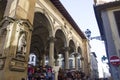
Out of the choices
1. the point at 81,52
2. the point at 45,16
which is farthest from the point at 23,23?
the point at 81,52

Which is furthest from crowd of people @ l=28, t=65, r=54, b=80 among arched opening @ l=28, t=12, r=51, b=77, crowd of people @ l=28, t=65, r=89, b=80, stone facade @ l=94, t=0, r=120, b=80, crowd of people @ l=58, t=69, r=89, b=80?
stone facade @ l=94, t=0, r=120, b=80

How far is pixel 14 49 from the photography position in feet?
26.8

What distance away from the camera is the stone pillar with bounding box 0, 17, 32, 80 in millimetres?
7703

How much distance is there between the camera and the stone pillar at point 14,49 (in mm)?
7703

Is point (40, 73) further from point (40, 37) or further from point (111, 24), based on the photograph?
point (40, 37)

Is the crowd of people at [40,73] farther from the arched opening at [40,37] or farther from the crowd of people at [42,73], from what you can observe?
the arched opening at [40,37]

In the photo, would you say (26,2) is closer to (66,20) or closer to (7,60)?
(7,60)

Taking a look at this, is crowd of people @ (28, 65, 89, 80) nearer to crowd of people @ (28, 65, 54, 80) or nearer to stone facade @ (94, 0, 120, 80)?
crowd of people @ (28, 65, 54, 80)

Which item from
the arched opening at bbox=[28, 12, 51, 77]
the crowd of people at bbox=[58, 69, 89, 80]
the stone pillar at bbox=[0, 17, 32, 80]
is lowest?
the crowd of people at bbox=[58, 69, 89, 80]

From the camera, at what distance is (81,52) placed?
76.5 feet

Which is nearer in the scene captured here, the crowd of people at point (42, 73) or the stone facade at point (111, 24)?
the stone facade at point (111, 24)

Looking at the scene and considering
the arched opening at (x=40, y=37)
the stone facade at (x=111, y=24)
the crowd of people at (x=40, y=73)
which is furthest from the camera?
the arched opening at (x=40, y=37)

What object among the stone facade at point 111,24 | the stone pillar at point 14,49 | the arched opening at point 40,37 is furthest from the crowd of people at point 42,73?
the stone facade at point 111,24

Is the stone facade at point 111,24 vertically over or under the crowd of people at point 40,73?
over
